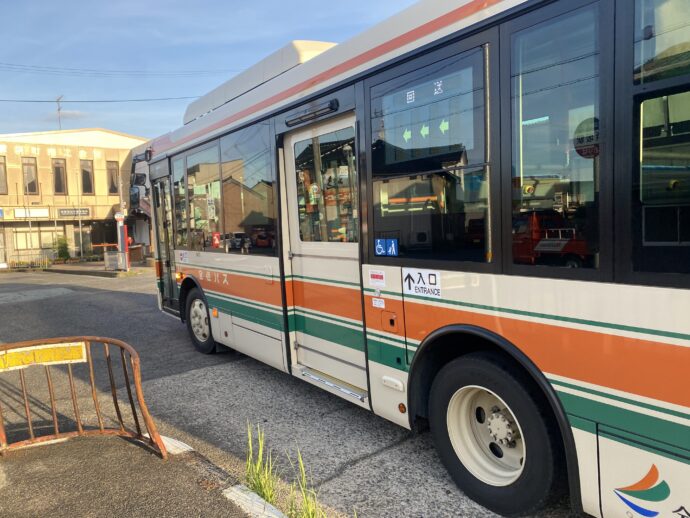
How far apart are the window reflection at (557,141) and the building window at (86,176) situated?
3423 centimetres

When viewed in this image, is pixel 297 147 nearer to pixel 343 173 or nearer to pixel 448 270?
pixel 343 173

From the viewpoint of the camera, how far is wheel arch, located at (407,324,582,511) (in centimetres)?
251

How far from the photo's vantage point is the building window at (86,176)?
1265 inches

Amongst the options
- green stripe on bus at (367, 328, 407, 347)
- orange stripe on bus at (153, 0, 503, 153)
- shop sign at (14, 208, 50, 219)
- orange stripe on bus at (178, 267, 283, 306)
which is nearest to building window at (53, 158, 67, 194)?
shop sign at (14, 208, 50, 219)

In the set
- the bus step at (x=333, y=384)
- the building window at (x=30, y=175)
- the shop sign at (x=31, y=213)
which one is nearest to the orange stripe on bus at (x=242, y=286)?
the bus step at (x=333, y=384)

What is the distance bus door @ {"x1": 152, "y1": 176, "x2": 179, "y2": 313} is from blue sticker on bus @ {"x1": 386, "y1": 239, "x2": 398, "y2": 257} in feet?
16.1

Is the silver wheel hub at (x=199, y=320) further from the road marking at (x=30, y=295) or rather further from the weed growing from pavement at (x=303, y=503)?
the road marking at (x=30, y=295)

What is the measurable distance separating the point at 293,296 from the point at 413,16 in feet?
8.52

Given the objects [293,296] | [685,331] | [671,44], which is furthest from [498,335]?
[293,296]

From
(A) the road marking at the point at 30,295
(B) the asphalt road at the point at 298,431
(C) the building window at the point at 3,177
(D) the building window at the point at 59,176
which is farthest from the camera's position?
(D) the building window at the point at 59,176

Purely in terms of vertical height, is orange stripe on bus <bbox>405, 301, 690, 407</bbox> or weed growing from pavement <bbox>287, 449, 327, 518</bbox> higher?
orange stripe on bus <bbox>405, 301, 690, 407</bbox>

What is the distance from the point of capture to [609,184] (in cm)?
226

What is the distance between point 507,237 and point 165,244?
6380 millimetres

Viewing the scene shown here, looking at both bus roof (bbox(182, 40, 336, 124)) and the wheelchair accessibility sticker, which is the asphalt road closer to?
the wheelchair accessibility sticker
